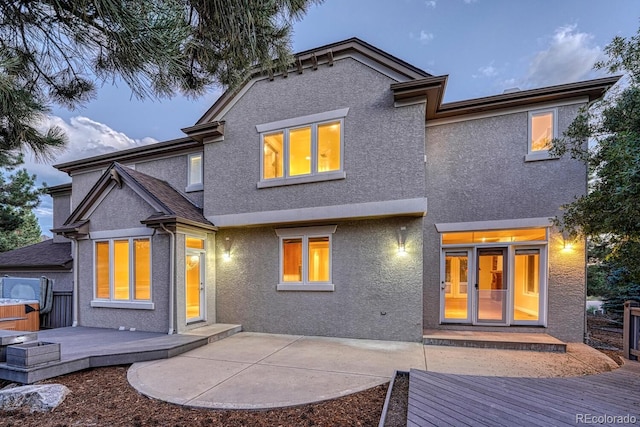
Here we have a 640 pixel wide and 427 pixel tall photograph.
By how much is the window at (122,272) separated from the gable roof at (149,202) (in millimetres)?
929

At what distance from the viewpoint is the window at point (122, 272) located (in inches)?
323

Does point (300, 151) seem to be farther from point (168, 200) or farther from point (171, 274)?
point (171, 274)

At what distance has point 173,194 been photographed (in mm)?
9266

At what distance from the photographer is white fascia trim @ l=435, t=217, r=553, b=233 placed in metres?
7.40

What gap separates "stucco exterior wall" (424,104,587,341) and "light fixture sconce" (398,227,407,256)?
52.6 inches

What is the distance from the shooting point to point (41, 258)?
10.5m

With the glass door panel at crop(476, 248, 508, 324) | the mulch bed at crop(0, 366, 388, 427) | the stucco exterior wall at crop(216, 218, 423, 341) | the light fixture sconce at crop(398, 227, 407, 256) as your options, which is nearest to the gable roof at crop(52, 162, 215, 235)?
the stucco exterior wall at crop(216, 218, 423, 341)

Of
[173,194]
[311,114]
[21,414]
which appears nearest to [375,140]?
[311,114]

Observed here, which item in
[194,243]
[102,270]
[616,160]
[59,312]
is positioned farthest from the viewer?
[59,312]

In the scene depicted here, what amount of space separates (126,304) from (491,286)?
33.3 feet

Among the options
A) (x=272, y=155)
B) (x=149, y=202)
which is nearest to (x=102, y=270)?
(x=149, y=202)

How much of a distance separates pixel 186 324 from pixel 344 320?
425cm

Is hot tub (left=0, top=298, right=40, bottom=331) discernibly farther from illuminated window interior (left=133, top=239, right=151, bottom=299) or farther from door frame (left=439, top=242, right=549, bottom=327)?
door frame (left=439, top=242, right=549, bottom=327)

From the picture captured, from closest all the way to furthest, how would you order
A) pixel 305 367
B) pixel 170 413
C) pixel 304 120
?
pixel 170 413, pixel 305 367, pixel 304 120
